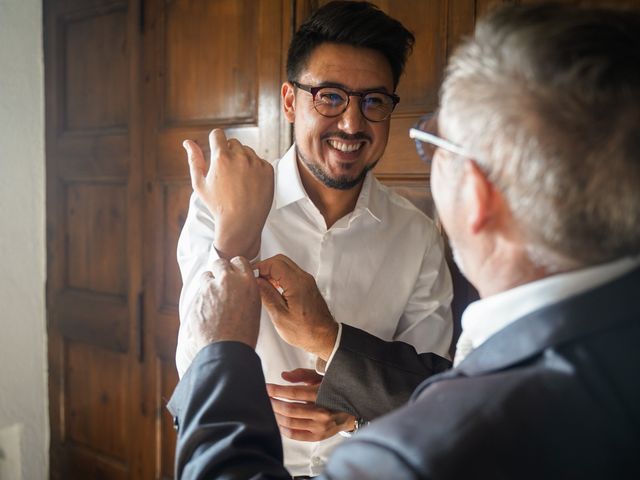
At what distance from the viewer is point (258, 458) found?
2.11ft

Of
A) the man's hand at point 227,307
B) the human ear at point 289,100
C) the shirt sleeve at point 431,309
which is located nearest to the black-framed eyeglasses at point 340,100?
the human ear at point 289,100

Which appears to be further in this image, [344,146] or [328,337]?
[344,146]

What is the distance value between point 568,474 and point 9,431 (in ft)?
8.38

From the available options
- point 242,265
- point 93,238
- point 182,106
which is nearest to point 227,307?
point 242,265

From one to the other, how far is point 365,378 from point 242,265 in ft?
1.24

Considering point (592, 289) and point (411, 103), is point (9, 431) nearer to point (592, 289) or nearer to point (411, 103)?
point (411, 103)

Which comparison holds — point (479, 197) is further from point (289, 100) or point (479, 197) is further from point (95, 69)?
point (95, 69)

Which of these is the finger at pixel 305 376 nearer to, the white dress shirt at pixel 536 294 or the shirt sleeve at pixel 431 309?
the shirt sleeve at pixel 431 309

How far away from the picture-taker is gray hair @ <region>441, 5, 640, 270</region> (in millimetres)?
516

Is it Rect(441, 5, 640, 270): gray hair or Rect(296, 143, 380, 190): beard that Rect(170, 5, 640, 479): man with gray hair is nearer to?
Rect(441, 5, 640, 270): gray hair

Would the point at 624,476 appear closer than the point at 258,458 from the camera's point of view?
Yes

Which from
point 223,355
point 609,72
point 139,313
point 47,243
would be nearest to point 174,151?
point 139,313

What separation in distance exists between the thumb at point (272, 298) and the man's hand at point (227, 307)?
0.57 ft

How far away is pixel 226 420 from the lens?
2.19ft
